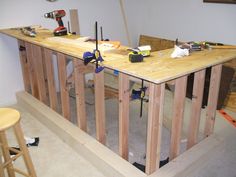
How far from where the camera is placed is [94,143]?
7.77 feet

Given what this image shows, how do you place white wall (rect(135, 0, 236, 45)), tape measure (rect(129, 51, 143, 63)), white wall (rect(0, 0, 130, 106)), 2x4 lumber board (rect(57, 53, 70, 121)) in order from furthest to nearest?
1. white wall (rect(135, 0, 236, 45))
2. white wall (rect(0, 0, 130, 106))
3. 2x4 lumber board (rect(57, 53, 70, 121))
4. tape measure (rect(129, 51, 143, 63))

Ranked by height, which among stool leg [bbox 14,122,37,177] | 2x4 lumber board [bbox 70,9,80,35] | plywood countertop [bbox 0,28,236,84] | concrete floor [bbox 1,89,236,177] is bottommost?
concrete floor [bbox 1,89,236,177]

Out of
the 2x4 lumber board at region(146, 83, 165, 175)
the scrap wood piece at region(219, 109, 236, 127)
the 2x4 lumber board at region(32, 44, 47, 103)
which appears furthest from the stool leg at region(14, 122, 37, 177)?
the scrap wood piece at region(219, 109, 236, 127)

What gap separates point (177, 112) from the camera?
6.75 ft

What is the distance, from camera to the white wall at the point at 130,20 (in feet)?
11.1

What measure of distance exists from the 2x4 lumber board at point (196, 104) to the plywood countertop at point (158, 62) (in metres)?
0.18

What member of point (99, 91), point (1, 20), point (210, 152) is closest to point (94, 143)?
point (99, 91)

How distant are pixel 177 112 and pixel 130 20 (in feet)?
9.39

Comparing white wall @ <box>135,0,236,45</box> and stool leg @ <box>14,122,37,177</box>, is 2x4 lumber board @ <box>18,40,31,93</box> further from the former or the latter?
white wall @ <box>135,0,236,45</box>

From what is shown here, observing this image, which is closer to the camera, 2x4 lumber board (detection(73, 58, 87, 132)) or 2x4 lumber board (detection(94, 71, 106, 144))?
2x4 lumber board (detection(94, 71, 106, 144))

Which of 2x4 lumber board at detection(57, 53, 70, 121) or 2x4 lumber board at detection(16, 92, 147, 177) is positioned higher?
2x4 lumber board at detection(57, 53, 70, 121)

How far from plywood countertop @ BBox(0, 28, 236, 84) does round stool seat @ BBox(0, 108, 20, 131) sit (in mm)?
684

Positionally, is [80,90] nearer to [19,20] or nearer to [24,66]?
[24,66]

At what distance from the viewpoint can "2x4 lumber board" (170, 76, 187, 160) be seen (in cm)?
199
